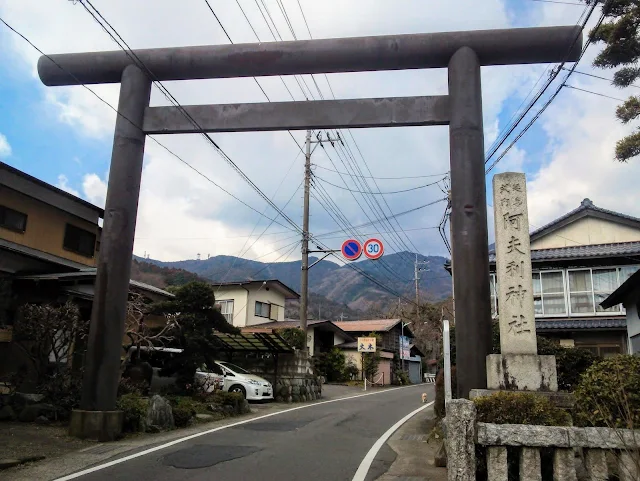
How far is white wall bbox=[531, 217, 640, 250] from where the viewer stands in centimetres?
2394

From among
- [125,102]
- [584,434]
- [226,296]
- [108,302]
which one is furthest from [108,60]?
[226,296]

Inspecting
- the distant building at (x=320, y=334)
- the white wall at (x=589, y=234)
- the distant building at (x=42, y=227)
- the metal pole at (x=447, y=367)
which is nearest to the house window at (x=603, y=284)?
the white wall at (x=589, y=234)

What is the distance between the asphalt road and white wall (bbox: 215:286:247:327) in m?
23.5

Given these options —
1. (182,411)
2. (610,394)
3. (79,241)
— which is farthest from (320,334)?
(610,394)

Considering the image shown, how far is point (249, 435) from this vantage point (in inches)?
456

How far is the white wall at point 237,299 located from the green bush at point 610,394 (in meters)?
33.0

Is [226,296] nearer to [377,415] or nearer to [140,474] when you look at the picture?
[377,415]

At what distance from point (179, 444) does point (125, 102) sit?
24.7 feet

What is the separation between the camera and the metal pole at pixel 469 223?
940 centimetres

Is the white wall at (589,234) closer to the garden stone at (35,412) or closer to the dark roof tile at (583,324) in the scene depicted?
the dark roof tile at (583,324)

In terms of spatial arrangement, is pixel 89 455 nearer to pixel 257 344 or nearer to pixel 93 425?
pixel 93 425

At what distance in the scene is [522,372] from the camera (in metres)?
8.07

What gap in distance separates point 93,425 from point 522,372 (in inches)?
318

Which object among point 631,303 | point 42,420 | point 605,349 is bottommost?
point 42,420
